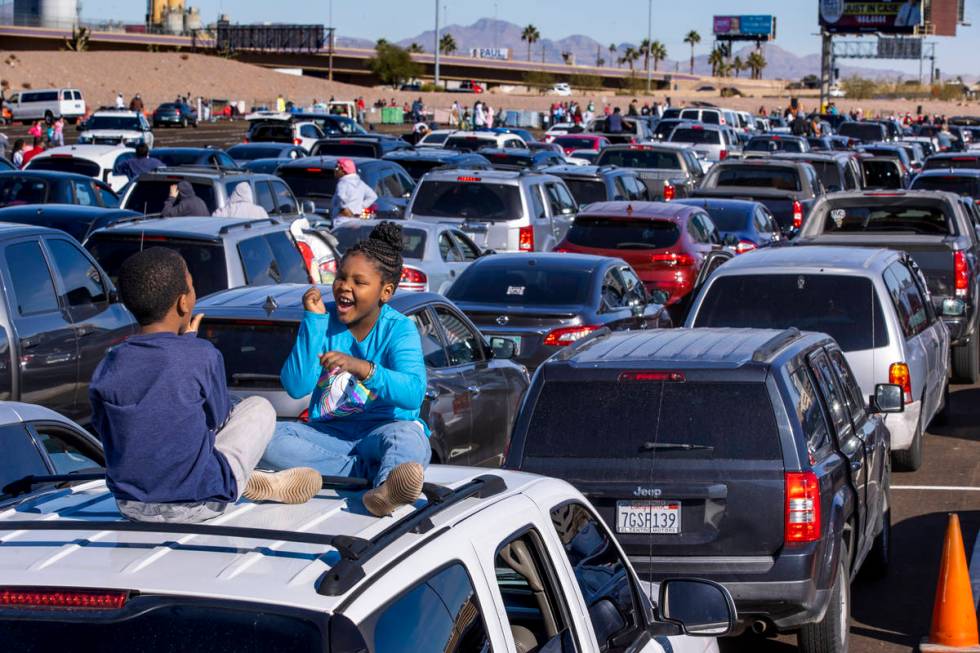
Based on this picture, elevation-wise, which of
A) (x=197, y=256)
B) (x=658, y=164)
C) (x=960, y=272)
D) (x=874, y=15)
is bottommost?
(x=960, y=272)

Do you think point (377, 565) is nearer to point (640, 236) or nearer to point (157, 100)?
point (640, 236)

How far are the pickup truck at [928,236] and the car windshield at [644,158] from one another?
14.2 metres

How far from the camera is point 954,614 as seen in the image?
7.31 meters

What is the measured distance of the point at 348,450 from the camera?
18.1 ft

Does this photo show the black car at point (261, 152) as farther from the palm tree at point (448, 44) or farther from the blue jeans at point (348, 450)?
the palm tree at point (448, 44)

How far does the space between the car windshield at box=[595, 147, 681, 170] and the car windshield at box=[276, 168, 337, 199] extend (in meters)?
9.39

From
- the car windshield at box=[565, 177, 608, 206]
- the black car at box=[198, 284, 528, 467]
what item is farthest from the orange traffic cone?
the car windshield at box=[565, 177, 608, 206]

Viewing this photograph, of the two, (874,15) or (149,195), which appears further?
(874,15)

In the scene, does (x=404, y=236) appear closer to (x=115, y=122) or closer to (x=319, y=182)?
(x=319, y=182)

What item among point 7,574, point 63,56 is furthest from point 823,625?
point 63,56

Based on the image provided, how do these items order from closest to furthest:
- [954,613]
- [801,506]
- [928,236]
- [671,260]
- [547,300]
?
[801,506]
[954,613]
[547,300]
[928,236]
[671,260]

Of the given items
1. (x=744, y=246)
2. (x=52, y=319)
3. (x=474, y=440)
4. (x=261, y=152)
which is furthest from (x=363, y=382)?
(x=261, y=152)

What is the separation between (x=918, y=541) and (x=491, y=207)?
11904 millimetres

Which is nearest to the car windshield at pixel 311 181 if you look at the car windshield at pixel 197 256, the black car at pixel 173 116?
the car windshield at pixel 197 256
